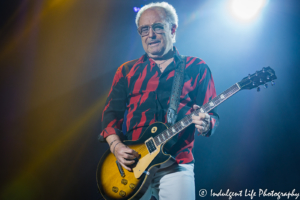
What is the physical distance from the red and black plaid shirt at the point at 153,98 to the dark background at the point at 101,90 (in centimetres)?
62

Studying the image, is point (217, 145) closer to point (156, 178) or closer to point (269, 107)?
point (269, 107)

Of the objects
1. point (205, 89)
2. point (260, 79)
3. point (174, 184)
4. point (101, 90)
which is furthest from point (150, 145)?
point (101, 90)

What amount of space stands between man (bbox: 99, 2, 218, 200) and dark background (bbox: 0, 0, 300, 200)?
58cm

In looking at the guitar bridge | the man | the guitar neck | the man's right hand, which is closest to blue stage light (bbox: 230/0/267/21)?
the man

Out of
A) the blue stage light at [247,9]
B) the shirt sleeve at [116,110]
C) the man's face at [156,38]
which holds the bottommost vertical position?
the shirt sleeve at [116,110]

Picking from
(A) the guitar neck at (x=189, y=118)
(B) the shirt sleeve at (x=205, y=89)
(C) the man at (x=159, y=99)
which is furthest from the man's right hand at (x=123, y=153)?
(B) the shirt sleeve at (x=205, y=89)

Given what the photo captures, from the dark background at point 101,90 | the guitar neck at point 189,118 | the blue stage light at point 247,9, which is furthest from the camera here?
the blue stage light at point 247,9

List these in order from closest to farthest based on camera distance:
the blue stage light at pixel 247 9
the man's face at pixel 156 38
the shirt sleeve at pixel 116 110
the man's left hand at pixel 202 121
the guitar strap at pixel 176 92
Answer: the man's left hand at pixel 202 121 → the guitar strap at pixel 176 92 → the shirt sleeve at pixel 116 110 → the man's face at pixel 156 38 → the blue stage light at pixel 247 9

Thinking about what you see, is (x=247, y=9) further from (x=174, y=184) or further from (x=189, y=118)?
(x=174, y=184)

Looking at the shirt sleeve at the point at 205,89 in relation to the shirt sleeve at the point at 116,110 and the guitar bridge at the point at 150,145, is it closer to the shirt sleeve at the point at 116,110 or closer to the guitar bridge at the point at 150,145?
the guitar bridge at the point at 150,145

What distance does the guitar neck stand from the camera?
1.54 m

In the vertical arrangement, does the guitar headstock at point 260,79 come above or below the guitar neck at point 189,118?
above

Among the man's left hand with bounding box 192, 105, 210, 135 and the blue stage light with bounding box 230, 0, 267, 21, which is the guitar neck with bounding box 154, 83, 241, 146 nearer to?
the man's left hand with bounding box 192, 105, 210, 135

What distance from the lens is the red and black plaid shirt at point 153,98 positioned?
5.58ft
